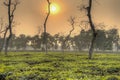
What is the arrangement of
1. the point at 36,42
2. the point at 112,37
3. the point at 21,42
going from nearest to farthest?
the point at 112,37 → the point at 36,42 → the point at 21,42

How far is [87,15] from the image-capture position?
46.9m

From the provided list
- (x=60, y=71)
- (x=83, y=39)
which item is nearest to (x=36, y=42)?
(x=83, y=39)

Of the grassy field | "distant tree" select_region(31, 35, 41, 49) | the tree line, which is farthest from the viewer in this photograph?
"distant tree" select_region(31, 35, 41, 49)

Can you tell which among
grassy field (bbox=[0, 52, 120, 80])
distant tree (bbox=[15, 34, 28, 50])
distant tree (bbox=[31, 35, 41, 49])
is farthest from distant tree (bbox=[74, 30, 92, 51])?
grassy field (bbox=[0, 52, 120, 80])

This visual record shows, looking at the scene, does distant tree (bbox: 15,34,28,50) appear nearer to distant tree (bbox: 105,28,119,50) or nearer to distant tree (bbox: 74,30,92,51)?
distant tree (bbox: 74,30,92,51)

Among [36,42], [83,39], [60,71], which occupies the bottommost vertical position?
[60,71]

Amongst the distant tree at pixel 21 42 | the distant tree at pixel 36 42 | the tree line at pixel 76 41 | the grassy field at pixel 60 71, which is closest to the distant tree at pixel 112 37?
the tree line at pixel 76 41

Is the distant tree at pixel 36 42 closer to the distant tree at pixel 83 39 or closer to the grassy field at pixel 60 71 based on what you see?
the distant tree at pixel 83 39

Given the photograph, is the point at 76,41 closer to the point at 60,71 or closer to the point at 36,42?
the point at 36,42

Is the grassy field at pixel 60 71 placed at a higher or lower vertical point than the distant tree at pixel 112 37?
lower

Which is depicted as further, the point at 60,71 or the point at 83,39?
the point at 83,39

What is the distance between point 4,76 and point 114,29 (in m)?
149

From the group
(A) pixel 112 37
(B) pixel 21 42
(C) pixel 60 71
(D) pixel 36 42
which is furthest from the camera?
(B) pixel 21 42

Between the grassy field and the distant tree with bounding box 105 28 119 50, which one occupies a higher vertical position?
the distant tree with bounding box 105 28 119 50
